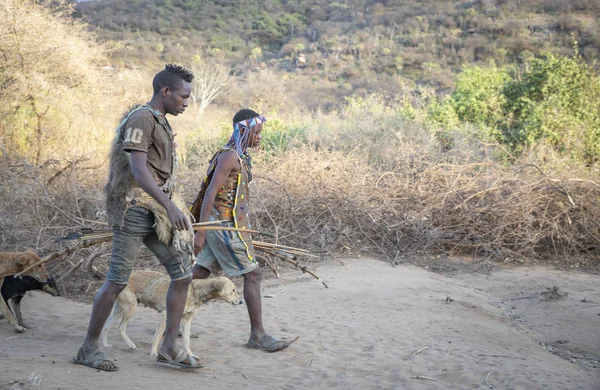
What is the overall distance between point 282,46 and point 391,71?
1054 cm

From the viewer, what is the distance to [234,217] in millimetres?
5102

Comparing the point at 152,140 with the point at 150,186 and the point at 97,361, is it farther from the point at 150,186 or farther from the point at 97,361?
the point at 97,361

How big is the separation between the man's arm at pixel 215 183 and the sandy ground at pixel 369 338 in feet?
3.24

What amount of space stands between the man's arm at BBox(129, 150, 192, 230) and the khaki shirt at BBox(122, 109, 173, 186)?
57 mm

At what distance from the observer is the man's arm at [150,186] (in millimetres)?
3904

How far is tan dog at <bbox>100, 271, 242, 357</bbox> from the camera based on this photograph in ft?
16.4

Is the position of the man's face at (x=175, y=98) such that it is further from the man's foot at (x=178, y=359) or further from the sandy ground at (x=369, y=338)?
the sandy ground at (x=369, y=338)

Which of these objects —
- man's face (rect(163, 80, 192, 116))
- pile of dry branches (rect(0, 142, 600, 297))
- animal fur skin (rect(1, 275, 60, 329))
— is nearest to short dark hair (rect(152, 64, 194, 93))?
man's face (rect(163, 80, 192, 116))

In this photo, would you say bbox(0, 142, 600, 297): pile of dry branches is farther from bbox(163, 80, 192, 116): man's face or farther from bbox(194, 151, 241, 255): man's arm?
bbox(163, 80, 192, 116): man's face

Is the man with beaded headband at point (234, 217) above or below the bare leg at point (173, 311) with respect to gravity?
above

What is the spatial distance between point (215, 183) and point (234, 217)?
325mm

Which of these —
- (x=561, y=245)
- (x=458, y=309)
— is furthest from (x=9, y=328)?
(x=561, y=245)

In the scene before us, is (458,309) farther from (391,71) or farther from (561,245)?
(391,71)

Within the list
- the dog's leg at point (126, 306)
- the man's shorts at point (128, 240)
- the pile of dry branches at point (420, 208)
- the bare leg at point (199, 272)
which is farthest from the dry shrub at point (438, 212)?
the man's shorts at point (128, 240)
